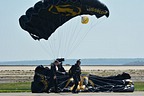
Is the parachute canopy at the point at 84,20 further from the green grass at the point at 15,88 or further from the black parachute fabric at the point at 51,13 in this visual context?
the green grass at the point at 15,88

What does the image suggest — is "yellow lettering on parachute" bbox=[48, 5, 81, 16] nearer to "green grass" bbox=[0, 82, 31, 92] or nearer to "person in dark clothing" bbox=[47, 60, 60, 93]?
"person in dark clothing" bbox=[47, 60, 60, 93]

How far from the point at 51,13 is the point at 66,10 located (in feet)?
2.45

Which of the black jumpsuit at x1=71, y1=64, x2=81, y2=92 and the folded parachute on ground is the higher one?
the black jumpsuit at x1=71, y1=64, x2=81, y2=92

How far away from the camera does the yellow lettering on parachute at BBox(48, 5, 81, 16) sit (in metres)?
24.0

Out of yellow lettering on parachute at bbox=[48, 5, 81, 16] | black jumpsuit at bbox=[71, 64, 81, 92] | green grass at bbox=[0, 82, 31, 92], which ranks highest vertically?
yellow lettering on parachute at bbox=[48, 5, 81, 16]

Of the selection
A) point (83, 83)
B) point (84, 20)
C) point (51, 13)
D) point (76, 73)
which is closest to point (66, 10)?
point (51, 13)

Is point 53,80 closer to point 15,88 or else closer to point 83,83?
point 83,83

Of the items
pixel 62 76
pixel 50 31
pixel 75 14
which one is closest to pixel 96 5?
pixel 75 14

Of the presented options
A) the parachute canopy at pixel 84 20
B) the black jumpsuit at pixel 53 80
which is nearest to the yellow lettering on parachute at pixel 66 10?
the parachute canopy at pixel 84 20

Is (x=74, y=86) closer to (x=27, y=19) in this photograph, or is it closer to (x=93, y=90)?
(x=93, y=90)

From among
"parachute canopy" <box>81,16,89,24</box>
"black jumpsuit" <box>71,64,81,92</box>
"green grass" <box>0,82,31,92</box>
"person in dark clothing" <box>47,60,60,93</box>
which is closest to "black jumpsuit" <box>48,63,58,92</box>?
"person in dark clothing" <box>47,60,60,93</box>

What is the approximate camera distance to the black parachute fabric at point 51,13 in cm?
2394

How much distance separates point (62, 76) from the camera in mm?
26422

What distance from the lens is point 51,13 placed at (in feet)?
80.1
